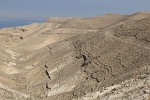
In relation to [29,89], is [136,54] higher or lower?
higher

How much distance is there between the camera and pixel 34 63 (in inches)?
1638

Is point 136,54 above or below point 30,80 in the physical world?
above

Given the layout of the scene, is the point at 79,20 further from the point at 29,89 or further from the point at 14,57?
the point at 29,89

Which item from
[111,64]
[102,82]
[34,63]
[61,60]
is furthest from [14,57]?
[102,82]

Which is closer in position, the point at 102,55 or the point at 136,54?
the point at 136,54

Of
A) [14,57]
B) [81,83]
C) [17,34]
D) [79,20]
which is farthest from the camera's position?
[79,20]

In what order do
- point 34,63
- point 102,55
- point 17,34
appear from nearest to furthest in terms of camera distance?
1. point 102,55
2. point 34,63
3. point 17,34

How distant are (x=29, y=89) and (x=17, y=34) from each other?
86.9 feet

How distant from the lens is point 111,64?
33250 millimetres

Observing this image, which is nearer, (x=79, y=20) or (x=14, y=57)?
(x=14, y=57)

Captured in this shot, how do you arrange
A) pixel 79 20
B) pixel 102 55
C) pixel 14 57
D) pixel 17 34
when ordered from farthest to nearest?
pixel 79 20, pixel 17 34, pixel 14 57, pixel 102 55

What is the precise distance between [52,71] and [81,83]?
557cm

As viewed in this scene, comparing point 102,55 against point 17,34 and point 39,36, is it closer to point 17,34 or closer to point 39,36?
point 39,36

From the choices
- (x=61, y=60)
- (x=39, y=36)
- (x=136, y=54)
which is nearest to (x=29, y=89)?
(x=61, y=60)
